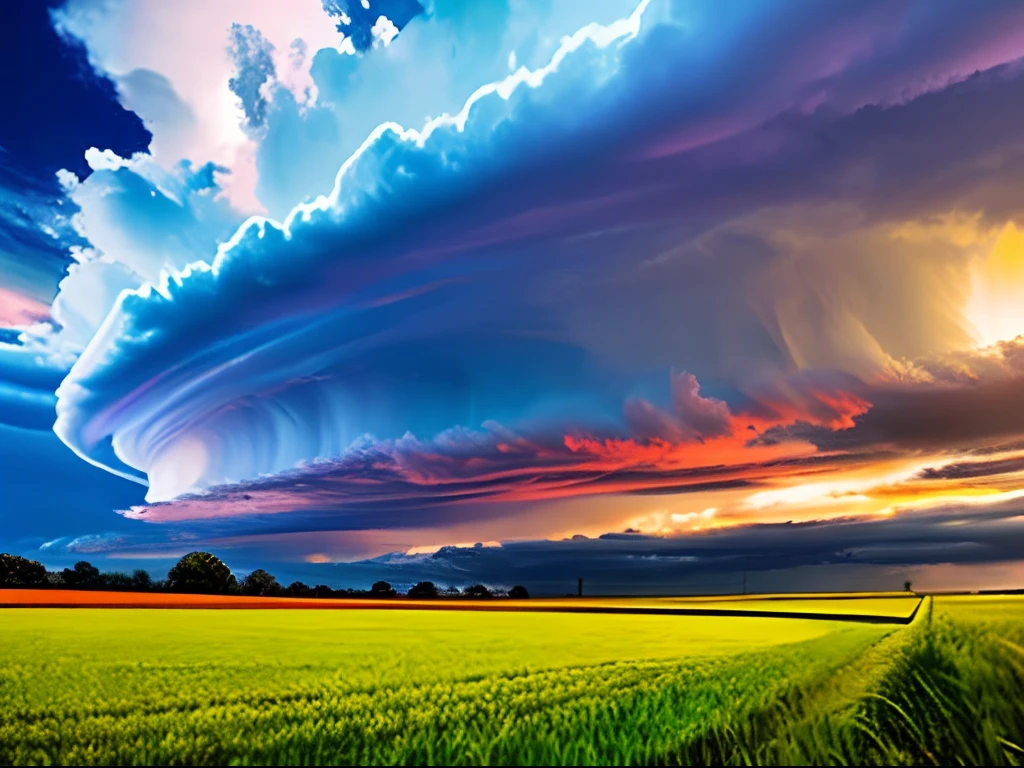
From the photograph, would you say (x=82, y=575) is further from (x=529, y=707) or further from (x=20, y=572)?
(x=529, y=707)

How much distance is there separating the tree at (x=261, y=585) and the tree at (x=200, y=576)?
679 centimetres

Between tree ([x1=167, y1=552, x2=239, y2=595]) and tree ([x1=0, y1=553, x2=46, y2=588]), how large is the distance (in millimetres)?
20532

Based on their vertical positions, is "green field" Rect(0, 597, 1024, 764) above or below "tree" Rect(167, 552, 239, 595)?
below

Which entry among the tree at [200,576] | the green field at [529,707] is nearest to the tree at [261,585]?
the tree at [200,576]

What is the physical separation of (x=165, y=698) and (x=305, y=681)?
312 centimetres

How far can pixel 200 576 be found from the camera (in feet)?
369

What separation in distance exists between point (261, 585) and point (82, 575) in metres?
29.4

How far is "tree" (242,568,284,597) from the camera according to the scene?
123375mm

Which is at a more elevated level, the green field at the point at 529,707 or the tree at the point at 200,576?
the tree at the point at 200,576

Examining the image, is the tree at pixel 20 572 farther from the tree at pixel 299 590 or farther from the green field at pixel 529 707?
the green field at pixel 529 707

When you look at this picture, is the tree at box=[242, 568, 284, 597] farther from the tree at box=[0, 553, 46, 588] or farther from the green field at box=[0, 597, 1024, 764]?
the green field at box=[0, 597, 1024, 764]

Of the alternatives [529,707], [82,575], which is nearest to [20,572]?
[82,575]

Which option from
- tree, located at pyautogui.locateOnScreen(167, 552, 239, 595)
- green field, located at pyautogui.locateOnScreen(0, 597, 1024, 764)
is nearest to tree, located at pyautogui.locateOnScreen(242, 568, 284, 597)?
tree, located at pyautogui.locateOnScreen(167, 552, 239, 595)

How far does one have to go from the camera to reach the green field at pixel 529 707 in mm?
6949
